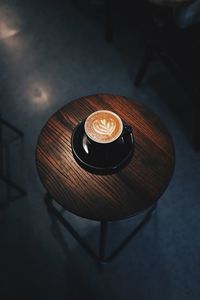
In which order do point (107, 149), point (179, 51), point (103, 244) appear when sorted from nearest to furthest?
point (107, 149), point (103, 244), point (179, 51)

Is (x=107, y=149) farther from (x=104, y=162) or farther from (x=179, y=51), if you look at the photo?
(x=179, y=51)

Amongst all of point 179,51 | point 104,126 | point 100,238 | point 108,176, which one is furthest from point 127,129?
point 179,51

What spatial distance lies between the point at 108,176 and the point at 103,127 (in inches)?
7.6

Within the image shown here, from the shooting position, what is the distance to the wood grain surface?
1.37m

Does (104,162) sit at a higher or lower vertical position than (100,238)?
higher

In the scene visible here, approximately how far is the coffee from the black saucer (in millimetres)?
80

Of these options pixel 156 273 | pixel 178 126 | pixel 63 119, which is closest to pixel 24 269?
pixel 156 273

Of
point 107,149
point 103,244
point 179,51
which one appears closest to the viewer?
point 107,149

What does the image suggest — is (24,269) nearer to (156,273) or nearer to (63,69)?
(156,273)

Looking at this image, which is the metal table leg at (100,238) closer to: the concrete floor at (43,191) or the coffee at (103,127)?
the concrete floor at (43,191)

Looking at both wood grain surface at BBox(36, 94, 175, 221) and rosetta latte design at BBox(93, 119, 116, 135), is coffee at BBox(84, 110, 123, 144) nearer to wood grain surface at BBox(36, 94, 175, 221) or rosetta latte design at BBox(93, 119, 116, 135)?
rosetta latte design at BBox(93, 119, 116, 135)

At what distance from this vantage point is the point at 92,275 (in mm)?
1814

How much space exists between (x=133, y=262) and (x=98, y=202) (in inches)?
24.8

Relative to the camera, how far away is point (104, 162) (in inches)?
55.8
